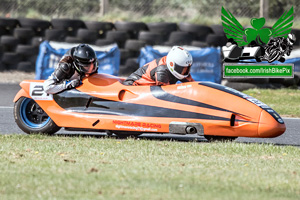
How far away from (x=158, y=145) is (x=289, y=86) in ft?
26.7

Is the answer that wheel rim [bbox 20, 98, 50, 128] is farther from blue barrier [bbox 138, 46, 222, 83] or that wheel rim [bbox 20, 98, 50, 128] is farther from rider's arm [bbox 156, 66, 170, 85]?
blue barrier [bbox 138, 46, 222, 83]

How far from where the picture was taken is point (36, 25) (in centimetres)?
1628

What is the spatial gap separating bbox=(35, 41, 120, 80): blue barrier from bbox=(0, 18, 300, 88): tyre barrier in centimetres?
70

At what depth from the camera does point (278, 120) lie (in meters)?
7.24

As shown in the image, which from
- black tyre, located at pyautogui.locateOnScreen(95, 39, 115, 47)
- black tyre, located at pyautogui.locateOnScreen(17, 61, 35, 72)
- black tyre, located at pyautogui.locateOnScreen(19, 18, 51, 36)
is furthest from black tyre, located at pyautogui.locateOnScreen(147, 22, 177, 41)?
black tyre, located at pyautogui.locateOnScreen(17, 61, 35, 72)

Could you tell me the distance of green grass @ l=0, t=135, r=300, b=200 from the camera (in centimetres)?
457

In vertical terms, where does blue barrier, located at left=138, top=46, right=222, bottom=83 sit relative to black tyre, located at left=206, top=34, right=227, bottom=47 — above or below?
below

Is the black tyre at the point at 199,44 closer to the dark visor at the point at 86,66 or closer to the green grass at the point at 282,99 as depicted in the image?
the green grass at the point at 282,99

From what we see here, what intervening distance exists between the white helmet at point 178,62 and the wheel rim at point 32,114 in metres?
1.84

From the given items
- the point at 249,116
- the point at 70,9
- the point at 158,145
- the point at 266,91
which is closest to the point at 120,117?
the point at 158,145

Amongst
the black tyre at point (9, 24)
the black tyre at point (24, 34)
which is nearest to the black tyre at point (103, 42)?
the black tyre at point (24, 34)

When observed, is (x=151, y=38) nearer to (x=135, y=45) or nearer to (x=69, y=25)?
A: (x=135, y=45)

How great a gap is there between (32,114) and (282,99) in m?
6.62

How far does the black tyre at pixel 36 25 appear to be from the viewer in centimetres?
1623
